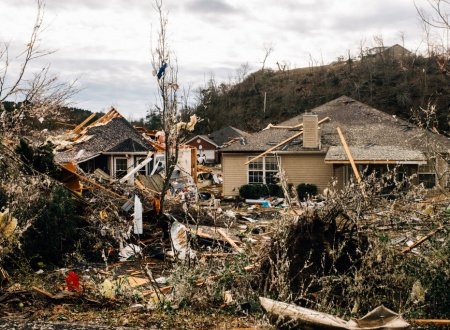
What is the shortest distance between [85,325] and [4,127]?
6.74 meters

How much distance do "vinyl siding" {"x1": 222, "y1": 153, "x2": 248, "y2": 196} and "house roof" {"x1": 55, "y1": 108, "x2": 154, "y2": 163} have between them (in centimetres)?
375

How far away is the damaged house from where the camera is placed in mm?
20594

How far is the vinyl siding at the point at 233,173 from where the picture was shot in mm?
24203

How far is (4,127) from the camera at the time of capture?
35.0 feet

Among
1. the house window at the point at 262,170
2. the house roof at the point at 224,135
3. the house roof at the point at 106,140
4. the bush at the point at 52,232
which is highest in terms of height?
the house roof at the point at 224,135

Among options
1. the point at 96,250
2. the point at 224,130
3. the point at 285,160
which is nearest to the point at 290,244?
the point at 96,250

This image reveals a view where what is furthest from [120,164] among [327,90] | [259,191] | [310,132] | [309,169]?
[327,90]

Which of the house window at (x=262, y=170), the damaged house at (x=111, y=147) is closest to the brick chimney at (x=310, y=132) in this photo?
the house window at (x=262, y=170)

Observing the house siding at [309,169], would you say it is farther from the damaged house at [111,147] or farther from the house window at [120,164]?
the house window at [120,164]


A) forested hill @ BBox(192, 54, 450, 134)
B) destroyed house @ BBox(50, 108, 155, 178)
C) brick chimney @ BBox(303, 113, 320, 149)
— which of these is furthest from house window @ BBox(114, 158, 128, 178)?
forested hill @ BBox(192, 54, 450, 134)

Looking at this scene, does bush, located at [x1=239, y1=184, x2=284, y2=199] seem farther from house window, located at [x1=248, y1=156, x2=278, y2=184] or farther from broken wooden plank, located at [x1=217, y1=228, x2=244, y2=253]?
broken wooden plank, located at [x1=217, y1=228, x2=244, y2=253]

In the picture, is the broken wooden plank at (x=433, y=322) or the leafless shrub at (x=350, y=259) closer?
the broken wooden plank at (x=433, y=322)

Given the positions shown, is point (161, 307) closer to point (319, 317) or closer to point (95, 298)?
point (95, 298)

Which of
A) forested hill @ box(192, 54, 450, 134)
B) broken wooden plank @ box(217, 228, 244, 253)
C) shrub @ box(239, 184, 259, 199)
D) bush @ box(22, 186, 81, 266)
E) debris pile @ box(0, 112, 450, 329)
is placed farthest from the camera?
forested hill @ box(192, 54, 450, 134)
